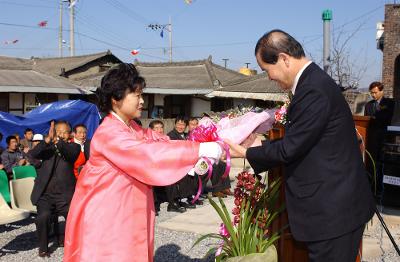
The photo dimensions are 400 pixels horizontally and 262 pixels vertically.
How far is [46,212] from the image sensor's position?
18.3 feet

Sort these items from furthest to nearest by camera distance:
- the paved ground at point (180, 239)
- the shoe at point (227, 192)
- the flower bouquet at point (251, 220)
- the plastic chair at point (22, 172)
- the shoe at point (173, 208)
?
the shoe at point (227, 192) < the shoe at point (173, 208) < the plastic chair at point (22, 172) < the paved ground at point (180, 239) < the flower bouquet at point (251, 220)

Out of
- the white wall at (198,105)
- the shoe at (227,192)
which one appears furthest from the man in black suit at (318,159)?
the white wall at (198,105)

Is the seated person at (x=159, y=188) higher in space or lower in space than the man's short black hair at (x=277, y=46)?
lower

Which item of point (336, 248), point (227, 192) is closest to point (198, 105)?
point (227, 192)

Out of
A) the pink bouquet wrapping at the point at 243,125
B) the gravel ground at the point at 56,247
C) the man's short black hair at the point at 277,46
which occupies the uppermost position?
the man's short black hair at the point at 277,46

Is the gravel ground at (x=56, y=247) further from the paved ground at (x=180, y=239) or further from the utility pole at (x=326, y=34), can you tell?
the utility pole at (x=326, y=34)

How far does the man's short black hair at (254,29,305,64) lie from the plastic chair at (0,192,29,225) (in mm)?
4375

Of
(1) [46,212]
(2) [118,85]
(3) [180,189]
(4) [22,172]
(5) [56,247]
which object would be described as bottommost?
(5) [56,247]

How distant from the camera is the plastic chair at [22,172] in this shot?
667cm

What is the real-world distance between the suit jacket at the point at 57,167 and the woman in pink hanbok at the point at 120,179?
2.89 metres

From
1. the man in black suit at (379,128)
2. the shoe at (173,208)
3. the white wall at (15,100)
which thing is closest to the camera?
the man in black suit at (379,128)

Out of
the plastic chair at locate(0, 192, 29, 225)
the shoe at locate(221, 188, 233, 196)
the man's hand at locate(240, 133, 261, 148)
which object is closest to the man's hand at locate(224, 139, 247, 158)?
the man's hand at locate(240, 133, 261, 148)

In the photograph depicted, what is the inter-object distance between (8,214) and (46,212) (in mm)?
534

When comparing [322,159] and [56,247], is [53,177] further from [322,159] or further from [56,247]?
[322,159]
